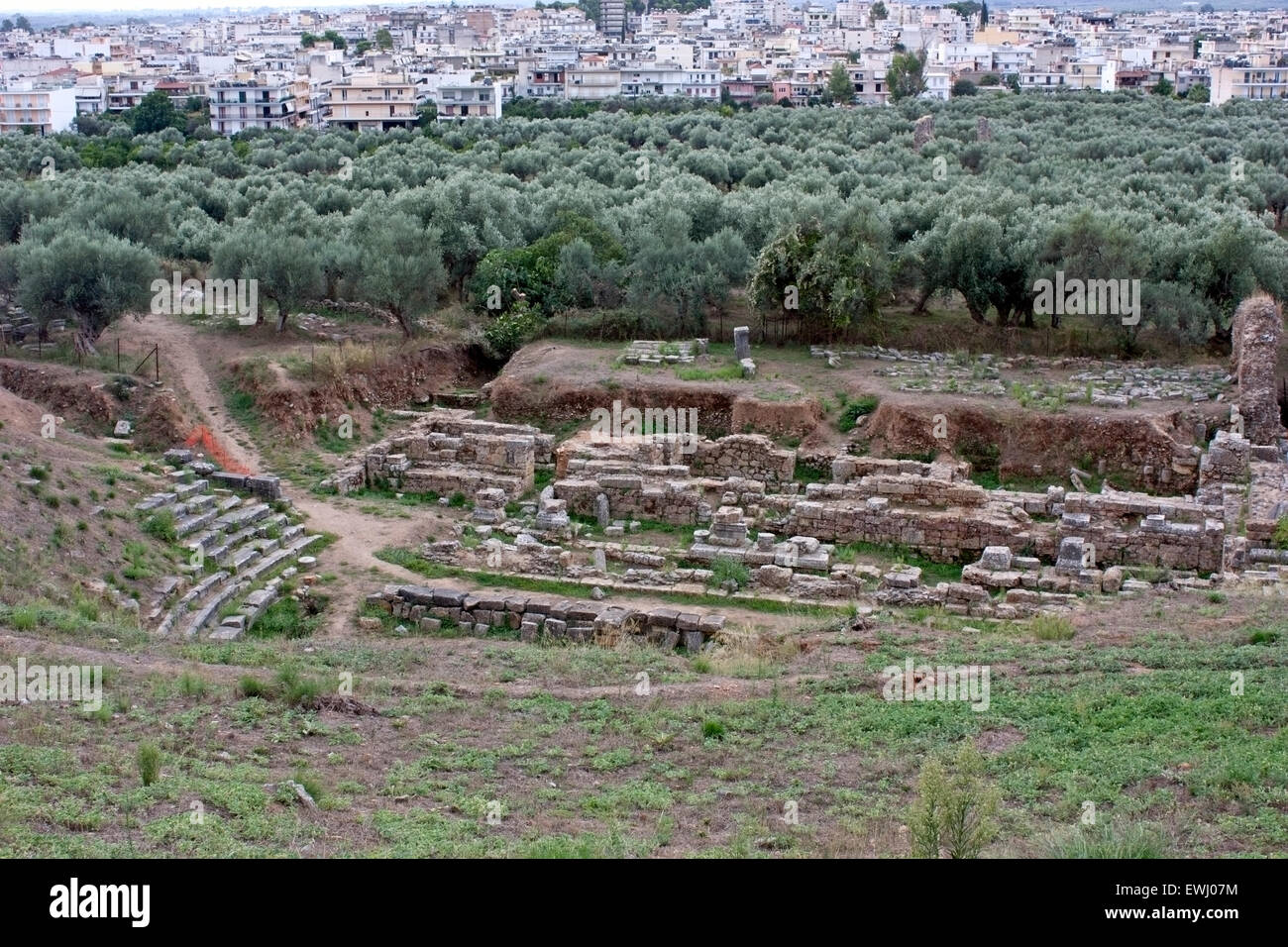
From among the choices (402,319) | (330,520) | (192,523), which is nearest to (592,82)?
(402,319)

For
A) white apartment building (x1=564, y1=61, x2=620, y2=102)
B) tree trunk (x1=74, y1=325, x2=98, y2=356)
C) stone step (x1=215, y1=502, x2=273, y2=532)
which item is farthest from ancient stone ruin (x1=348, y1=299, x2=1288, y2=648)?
white apartment building (x1=564, y1=61, x2=620, y2=102)

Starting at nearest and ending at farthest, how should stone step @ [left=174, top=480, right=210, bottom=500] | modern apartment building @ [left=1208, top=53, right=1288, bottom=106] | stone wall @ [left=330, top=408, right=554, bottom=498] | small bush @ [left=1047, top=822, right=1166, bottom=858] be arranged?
1. small bush @ [left=1047, top=822, right=1166, bottom=858]
2. stone step @ [left=174, top=480, right=210, bottom=500]
3. stone wall @ [left=330, top=408, right=554, bottom=498]
4. modern apartment building @ [left=1208, top=53, right=1288, bottom=106]

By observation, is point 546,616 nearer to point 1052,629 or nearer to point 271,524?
point 271,524

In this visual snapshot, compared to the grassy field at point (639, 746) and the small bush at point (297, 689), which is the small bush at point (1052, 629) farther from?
the small bush at point (297, 689)

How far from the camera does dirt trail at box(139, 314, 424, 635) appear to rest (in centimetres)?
2206

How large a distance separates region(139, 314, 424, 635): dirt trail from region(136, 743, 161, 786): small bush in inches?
314

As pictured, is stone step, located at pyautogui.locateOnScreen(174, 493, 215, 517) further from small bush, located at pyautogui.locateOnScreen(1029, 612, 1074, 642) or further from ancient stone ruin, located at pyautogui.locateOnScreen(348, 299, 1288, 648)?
small bush, located at pyautogui.locateOnScreen(1029, 612, 1074, 642)

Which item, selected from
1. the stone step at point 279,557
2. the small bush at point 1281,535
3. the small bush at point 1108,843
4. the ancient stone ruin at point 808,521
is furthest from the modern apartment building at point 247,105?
the small bush at point 1108,843

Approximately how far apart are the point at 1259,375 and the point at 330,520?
18.8 m

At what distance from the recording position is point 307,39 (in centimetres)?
18475

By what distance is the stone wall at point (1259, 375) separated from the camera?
28.0 meters

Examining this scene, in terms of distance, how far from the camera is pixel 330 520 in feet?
83.4

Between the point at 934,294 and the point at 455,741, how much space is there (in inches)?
1103

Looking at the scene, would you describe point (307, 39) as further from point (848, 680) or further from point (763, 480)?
point (848, 680)
